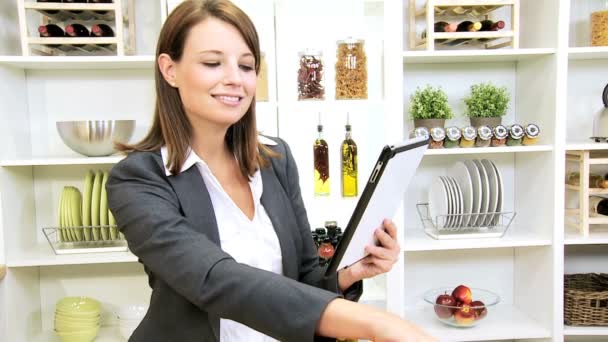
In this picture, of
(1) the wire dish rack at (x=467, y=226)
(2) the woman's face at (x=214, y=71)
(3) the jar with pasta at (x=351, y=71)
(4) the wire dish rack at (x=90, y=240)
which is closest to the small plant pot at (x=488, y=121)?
(1) the wire dish rack at (x=467, y=226)

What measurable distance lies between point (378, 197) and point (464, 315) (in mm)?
1378

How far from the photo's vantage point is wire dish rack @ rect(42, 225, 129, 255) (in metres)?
2.02

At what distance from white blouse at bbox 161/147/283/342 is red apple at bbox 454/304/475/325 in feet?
3.55

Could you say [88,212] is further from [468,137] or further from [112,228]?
[468,137]

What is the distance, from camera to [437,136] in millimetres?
1995

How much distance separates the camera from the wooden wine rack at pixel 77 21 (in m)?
1.89

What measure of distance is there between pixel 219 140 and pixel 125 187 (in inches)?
10.3

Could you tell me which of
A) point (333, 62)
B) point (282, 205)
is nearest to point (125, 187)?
point (282, 205)

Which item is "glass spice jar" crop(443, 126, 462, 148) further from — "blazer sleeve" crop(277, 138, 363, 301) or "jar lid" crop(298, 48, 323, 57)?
"blazer sleeve" crop(277, 138, 363, 301)

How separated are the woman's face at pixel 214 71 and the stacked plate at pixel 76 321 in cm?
133

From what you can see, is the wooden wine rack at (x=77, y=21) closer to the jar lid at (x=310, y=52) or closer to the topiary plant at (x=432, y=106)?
the jar lid at (x=310, y=52)

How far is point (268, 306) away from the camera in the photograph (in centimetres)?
72

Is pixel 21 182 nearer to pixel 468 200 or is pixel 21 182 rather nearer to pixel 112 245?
pixel 112 245

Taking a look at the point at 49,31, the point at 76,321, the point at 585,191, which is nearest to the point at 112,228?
the point at 76,321
